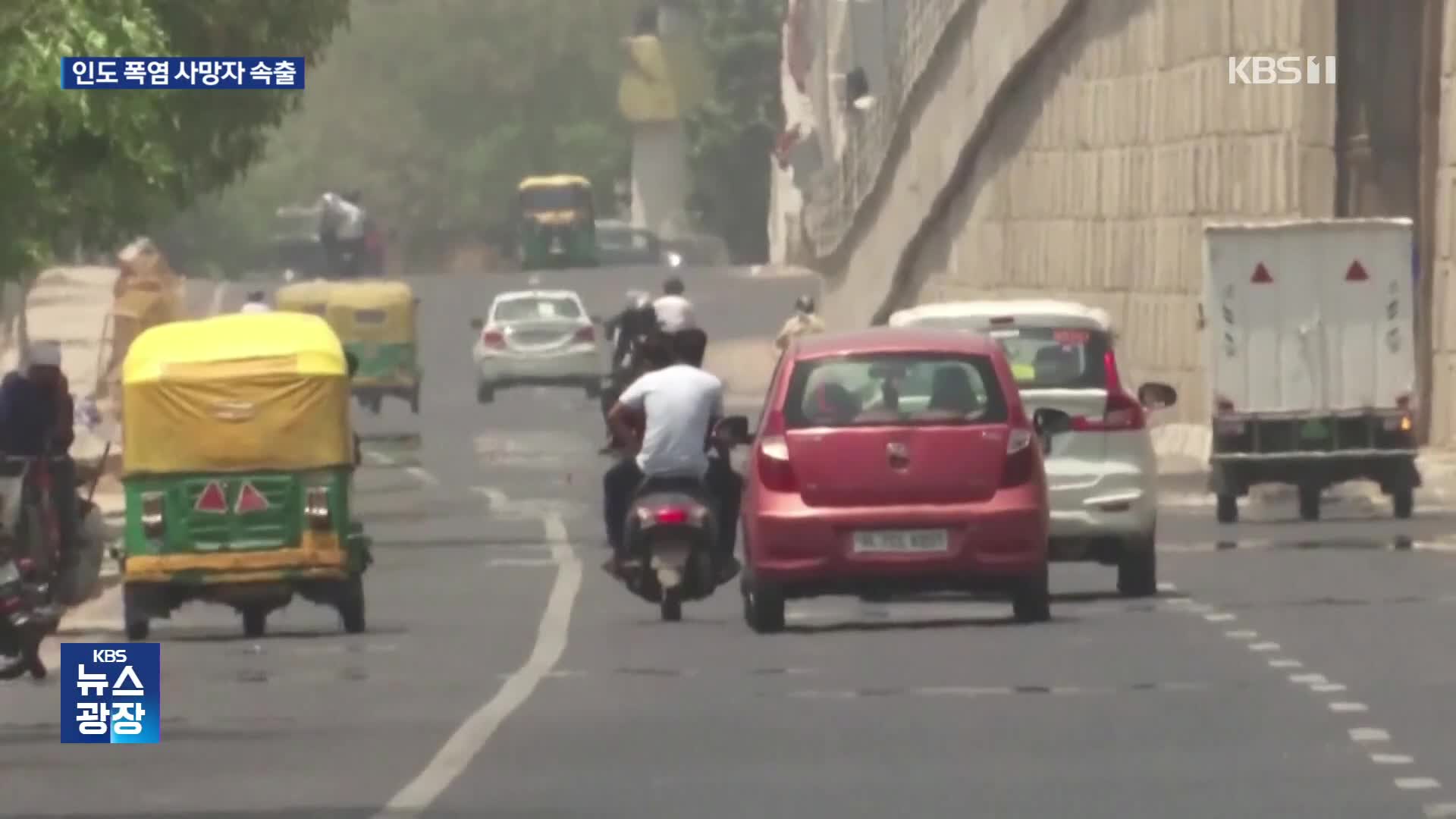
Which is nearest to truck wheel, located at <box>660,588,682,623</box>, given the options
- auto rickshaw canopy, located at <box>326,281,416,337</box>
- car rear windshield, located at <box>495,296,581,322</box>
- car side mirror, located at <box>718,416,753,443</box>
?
car side mirror, located at <box>718,416,753,443</box>

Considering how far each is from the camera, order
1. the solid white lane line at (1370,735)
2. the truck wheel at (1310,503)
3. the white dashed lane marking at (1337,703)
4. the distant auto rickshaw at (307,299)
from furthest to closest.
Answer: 1. the distant auto rickshaw at (307,299)
2. the truck wheel at (1310,503)
3. the solid white lane line at (1370,735)
4. the white dashed lane marking at (1337,703)

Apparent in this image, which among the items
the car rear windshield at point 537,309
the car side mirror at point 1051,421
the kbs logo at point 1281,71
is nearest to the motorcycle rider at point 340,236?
the car rear windshield at point 537,309

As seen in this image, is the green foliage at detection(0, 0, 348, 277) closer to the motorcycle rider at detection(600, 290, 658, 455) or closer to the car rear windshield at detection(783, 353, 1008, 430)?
the motorcycle rider at detection(600, 290, 658, 455)

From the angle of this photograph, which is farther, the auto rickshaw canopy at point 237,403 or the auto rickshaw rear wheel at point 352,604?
the auto rickshaw canopy at point 237,403

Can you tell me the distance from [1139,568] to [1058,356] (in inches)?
58.2

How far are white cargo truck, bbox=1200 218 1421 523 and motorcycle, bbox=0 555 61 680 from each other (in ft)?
51.9

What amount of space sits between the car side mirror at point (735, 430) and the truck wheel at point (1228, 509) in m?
11.4

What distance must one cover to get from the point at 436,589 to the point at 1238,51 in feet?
71.5

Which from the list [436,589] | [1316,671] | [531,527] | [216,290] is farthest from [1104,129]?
[216,290]

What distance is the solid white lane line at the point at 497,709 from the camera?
15.1 m

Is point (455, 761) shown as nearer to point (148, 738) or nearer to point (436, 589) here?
point (148, 738)
